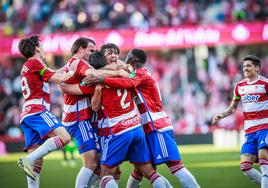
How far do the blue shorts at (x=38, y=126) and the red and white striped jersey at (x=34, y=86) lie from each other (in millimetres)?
88

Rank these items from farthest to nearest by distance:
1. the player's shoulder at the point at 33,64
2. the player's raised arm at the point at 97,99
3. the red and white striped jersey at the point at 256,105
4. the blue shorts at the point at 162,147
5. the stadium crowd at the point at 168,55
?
the stadium crowd at the point at 168,55, the red and white striped jersey at the point at 256,105, the player's shoulder at the point at 33,64, the blue shorts at the point at 162,147, the player's raised arm at the point at 97,99

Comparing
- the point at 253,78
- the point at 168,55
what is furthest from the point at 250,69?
the point at 168,55

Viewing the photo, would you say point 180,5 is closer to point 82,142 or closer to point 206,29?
point 206,29

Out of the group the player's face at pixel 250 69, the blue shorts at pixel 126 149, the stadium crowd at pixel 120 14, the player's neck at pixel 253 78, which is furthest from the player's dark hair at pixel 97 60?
the stadium crowd at pixel 120 14

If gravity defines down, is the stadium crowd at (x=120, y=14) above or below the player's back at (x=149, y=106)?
above

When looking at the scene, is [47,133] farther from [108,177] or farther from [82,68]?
[108,177]

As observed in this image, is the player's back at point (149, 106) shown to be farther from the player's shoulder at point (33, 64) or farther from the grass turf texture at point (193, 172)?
the grass turf texture at point (193, 172)

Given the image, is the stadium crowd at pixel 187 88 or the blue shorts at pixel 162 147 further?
the stadium crowd at pixel 187 88

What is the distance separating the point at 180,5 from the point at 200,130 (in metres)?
5.92

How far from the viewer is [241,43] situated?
93.2 feet

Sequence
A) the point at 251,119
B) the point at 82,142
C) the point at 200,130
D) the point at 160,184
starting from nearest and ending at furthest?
the point at 160,184, the point at 82,142, the point at 251,119, the point at 200,130

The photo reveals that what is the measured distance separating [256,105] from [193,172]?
560 centimetres

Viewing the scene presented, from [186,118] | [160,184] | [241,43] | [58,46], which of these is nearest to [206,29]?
[241,43]

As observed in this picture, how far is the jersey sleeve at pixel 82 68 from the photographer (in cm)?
988
